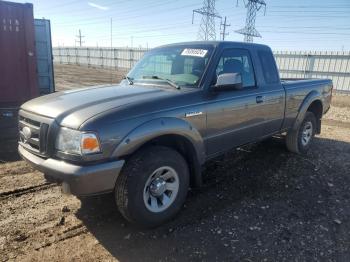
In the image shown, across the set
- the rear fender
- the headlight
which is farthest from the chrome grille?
the rear fender

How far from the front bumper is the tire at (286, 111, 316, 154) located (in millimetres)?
4011

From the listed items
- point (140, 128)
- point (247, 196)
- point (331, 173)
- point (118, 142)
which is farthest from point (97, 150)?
point (331, 173)

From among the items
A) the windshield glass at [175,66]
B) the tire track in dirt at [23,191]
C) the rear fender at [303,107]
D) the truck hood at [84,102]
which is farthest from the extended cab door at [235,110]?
the tire track in dirt at [23,191]

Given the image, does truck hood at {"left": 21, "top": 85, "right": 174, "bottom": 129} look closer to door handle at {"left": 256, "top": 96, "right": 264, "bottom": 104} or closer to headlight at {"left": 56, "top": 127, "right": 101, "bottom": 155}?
headlight at {"left": 56, "top": 127, "right": 101, "bottom": 155}

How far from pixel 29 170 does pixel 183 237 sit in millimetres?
2894

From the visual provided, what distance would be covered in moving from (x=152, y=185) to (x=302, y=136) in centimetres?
392

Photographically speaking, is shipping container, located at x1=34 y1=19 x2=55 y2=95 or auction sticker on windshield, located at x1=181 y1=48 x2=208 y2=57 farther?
shipping container, located at x1=34 y1=19 x2=55 y2=95

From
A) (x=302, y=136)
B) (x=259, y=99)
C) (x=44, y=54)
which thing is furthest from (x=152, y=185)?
(x=44, y=54)

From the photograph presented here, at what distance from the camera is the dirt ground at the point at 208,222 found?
3039 mm

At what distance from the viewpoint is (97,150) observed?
9.18ft

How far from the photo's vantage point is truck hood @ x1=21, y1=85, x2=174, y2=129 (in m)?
2.92

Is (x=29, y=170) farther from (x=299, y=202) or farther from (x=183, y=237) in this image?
(x=299, y=202)

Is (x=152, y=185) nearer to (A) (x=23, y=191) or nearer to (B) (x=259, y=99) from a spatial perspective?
(A) (x=23, y=191)

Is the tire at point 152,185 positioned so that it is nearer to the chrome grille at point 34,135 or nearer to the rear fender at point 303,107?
the chrome grille at point 34,135
